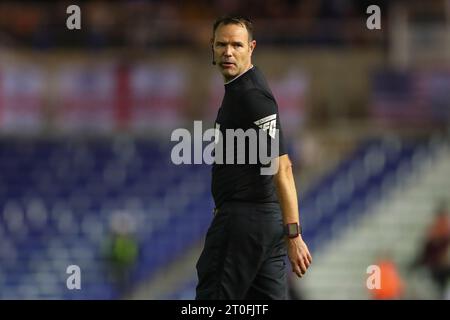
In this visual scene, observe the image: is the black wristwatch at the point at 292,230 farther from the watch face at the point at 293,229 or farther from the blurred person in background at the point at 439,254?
the blurred person in background at the point at 439,254

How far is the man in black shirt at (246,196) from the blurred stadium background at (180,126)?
13250 millimetres

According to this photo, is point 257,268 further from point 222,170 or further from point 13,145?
point 13,145

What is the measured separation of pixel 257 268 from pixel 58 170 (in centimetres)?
1630

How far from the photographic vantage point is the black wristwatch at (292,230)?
649 centimetres

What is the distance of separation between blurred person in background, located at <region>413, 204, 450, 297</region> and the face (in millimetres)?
10988

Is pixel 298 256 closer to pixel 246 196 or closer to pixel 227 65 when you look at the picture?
pixel 246 196

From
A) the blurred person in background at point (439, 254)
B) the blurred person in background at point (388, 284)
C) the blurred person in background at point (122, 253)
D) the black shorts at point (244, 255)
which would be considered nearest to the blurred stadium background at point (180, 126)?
the blurred person in background at point (122, 253)

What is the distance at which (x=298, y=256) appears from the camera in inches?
255

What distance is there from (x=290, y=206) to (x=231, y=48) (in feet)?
2.90

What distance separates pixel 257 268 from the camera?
258 inches

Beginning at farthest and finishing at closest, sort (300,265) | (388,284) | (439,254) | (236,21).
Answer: (439,254) < (388,284) < (236,21) < (300,265)

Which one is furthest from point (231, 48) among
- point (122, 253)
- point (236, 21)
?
point (122, 253)

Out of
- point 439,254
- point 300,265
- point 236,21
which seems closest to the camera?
point 300,265
